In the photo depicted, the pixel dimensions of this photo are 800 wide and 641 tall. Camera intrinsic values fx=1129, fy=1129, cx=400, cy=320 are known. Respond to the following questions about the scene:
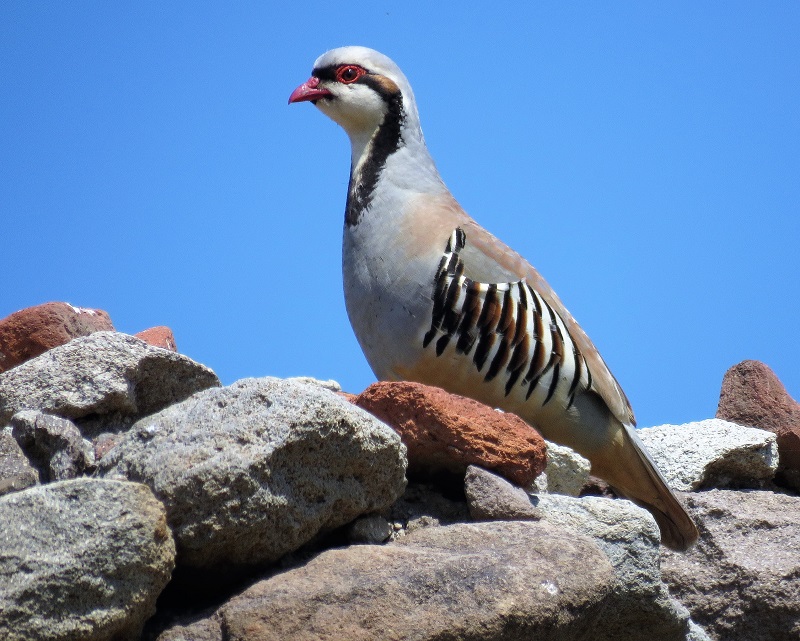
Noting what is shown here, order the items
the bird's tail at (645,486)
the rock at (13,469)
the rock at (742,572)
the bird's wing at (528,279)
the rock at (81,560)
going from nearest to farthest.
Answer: the rock at (81,560) < the rock at (13,469) < the rock at (742,572) < the bird's tail at (645,486) < the bird's wing at (528,279)

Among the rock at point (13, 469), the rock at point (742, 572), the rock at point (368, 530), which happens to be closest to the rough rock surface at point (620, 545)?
the rock at point (368, 530)

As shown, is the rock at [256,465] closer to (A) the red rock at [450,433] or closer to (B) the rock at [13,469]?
(B) the rock at [13,469]

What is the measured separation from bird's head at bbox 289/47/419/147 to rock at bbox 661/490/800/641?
228cm

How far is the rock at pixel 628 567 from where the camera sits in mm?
3234

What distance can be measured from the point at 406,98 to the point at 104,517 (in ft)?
10.6

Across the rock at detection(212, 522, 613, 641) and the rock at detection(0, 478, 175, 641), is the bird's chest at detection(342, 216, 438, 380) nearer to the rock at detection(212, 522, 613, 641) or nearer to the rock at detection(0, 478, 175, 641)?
the rock at detection(212, 522, 613, 641)

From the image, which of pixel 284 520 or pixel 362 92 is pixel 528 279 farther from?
pixel 284 520

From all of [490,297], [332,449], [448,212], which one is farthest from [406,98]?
[332,449]

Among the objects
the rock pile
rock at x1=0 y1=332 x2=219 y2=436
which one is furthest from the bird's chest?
rock at x1=0 y1=332 x2=219 y2=436

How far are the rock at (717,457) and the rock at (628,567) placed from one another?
147 cm

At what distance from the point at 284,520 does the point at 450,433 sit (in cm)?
71

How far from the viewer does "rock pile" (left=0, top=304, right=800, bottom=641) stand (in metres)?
2.58

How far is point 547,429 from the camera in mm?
4898

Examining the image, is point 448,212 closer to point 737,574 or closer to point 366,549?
point 737,574
